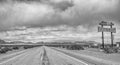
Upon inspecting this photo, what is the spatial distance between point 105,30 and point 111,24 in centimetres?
317

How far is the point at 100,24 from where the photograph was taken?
205 feet

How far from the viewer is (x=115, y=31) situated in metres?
62.2

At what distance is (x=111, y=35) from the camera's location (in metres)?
62.9

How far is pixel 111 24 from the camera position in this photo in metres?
62.9

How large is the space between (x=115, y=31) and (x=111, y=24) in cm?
264

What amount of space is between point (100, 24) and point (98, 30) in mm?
2522

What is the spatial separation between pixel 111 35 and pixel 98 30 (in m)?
5.21

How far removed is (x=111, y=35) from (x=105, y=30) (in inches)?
117

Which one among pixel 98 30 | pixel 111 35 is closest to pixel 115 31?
pixel 111 35

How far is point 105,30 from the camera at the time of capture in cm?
6181

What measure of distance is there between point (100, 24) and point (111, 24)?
374cm

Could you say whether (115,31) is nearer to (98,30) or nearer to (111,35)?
(111,35)

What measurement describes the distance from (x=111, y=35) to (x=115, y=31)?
1.85 m
